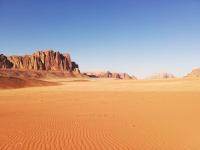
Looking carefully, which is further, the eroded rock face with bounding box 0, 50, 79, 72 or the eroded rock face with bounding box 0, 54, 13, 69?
the eroded rock face with bounding box 0, 50, 79, 72

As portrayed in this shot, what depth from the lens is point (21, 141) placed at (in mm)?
9039

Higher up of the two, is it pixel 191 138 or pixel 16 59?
pixel 16 59

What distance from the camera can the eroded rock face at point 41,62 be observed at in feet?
599

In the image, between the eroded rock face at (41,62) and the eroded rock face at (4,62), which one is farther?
the eroded rock face at (41,62)

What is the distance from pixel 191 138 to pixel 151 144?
1681 mm

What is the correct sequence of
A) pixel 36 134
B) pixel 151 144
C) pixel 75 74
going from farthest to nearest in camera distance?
pixel 75 74 < pixel 36 134 < pixel 151 144

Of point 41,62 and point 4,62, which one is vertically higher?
point 41,62

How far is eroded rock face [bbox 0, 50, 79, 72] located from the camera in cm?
18250

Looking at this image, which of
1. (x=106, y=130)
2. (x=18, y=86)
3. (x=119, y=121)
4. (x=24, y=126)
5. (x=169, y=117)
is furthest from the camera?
(x=18, y=86)

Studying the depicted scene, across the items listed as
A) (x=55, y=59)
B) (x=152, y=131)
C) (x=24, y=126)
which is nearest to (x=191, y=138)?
(x=152, y=131)

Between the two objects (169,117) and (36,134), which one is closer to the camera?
(36,134)

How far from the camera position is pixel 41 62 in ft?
617

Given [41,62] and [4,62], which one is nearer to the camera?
[4,62]

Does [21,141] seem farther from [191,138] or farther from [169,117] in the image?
[169,117]
